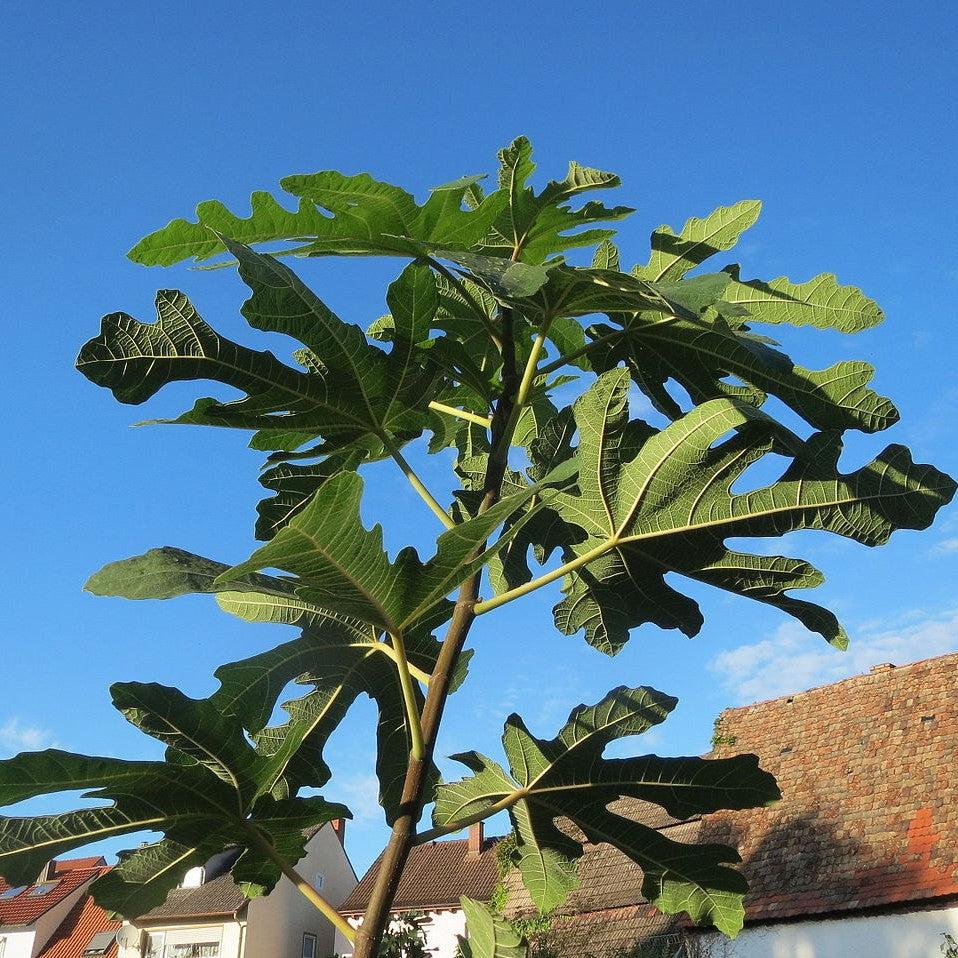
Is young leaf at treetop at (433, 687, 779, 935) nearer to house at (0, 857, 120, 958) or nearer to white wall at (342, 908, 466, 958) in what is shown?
white wall at (342, 908, 466, 958)

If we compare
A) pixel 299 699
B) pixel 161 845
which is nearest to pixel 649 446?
pixel 299 699

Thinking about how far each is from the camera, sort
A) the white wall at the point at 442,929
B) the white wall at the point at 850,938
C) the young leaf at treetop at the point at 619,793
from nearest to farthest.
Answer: the young leaf at treetop at the point at 619,793
the white wall at the point at 850,938
the white wall at the point at 442,929

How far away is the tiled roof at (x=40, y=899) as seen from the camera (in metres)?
31.6

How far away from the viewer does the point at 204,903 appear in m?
28.8

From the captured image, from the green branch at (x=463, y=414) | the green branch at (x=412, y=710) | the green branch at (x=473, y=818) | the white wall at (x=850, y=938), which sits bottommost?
the white wall at (x=850, y=938)

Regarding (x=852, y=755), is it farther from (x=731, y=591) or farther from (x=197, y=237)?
(x=197, y=237)

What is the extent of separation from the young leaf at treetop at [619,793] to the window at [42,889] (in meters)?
35.6

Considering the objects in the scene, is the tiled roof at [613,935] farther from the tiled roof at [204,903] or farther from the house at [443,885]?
the tiled roof at [204,903]

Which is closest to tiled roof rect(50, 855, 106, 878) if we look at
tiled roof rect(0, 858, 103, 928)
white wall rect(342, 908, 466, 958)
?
tiled roof rect(0, 858, 103, 928)

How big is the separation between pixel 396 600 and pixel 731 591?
95 cm

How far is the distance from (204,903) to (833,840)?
21.3 metres

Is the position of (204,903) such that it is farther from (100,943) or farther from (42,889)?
(42,889)

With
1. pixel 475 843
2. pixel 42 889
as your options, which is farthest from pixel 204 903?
pixel 42 889

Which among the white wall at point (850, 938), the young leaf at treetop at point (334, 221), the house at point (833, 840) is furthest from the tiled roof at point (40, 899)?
the young leaf at treetop at point (334, 221)
